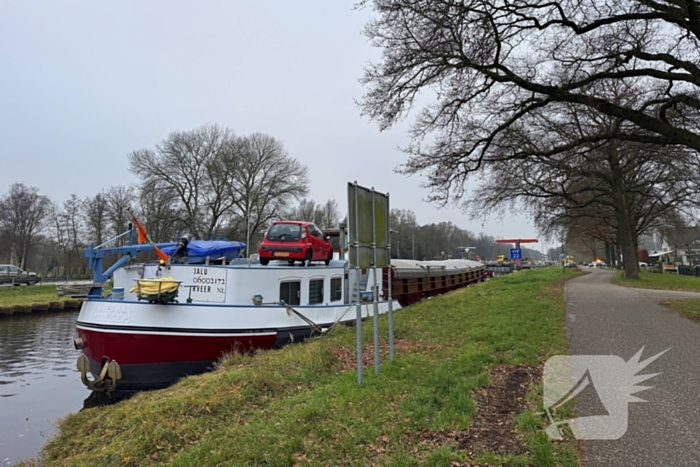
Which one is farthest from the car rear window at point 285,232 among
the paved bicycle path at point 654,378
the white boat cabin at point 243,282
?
the paved bicycle path at point 654,378

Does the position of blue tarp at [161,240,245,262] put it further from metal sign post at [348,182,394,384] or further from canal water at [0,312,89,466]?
metal sign post at [348,182,394,384]

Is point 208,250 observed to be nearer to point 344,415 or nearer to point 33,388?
point 33,388

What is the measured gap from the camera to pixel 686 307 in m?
13.1

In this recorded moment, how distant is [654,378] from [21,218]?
66751mm

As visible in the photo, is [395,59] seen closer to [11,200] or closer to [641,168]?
[641,168]

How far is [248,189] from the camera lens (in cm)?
4759

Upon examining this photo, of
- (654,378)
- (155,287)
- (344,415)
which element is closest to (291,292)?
(155,287)

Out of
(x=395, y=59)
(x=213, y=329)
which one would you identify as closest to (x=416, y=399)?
(x=213, y=329)

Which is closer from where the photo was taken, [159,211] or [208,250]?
[208,250]

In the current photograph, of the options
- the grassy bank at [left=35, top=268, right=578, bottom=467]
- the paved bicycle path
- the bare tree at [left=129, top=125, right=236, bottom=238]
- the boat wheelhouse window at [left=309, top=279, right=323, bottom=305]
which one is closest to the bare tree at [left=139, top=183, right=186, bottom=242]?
the bare tree at [left=129, top=125, right=236, bottom=238]

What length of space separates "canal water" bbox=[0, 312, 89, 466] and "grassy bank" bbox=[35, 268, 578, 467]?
1.24 metres

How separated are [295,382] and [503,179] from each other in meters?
18.2

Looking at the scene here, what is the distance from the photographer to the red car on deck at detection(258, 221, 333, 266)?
14625mm

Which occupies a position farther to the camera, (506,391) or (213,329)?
(213,329)
